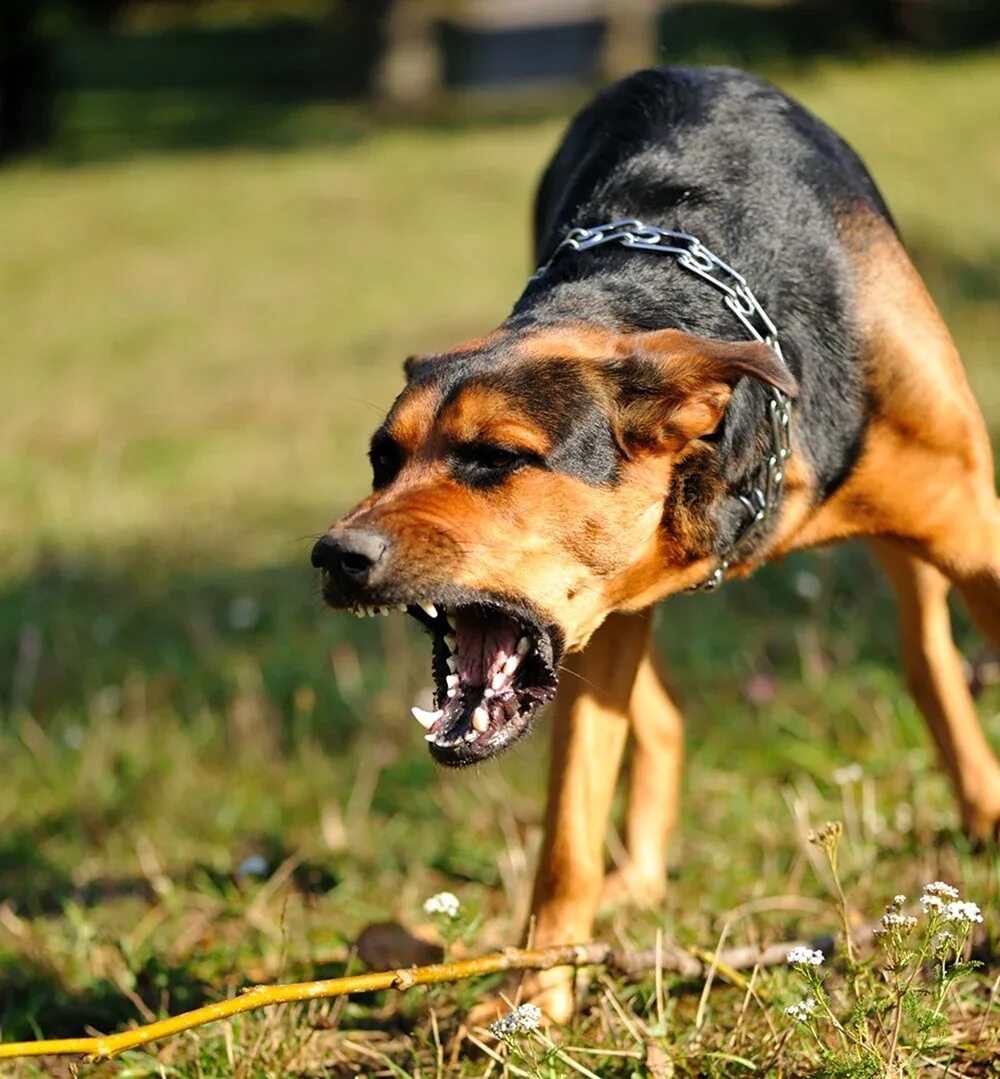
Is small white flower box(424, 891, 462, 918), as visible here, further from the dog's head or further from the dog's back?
the dog's back

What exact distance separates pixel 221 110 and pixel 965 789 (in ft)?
92.6

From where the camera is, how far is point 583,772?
4.39 metres

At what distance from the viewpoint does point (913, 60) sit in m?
23.5

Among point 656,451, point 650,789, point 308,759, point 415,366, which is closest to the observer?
point 656,451

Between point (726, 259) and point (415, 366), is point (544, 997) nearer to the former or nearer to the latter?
point (415, 366)

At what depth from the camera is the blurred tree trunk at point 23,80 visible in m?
25.4

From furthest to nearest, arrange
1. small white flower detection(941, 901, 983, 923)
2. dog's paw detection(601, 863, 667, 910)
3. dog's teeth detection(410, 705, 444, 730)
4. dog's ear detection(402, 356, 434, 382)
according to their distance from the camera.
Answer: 1. dog's paw detection(601, 863, 667, 910)
2. dog's ear detection(402, 356, 434, 382)
3. dog's teeth detection(410, 705, 444, 730)
4. small white flower detection(941, 901, 983, 923)

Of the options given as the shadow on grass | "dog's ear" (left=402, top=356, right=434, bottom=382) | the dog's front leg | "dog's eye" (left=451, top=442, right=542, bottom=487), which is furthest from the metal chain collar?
the shadow on grass

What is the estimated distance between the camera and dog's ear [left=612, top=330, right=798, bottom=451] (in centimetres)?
378

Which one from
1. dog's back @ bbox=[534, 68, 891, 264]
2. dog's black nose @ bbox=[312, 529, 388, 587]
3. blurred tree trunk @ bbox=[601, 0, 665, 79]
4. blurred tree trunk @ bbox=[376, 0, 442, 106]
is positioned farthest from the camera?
blurred tree trunk @ bbox=[376, 0, 442, 106]

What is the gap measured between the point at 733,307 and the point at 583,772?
1304mm

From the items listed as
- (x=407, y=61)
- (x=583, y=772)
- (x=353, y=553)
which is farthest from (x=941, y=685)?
(x=407, y=61)

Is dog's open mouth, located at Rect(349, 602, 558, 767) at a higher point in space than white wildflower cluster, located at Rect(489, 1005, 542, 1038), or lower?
higher

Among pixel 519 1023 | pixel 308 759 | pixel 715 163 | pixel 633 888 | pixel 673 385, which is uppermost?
pixel 715 163
